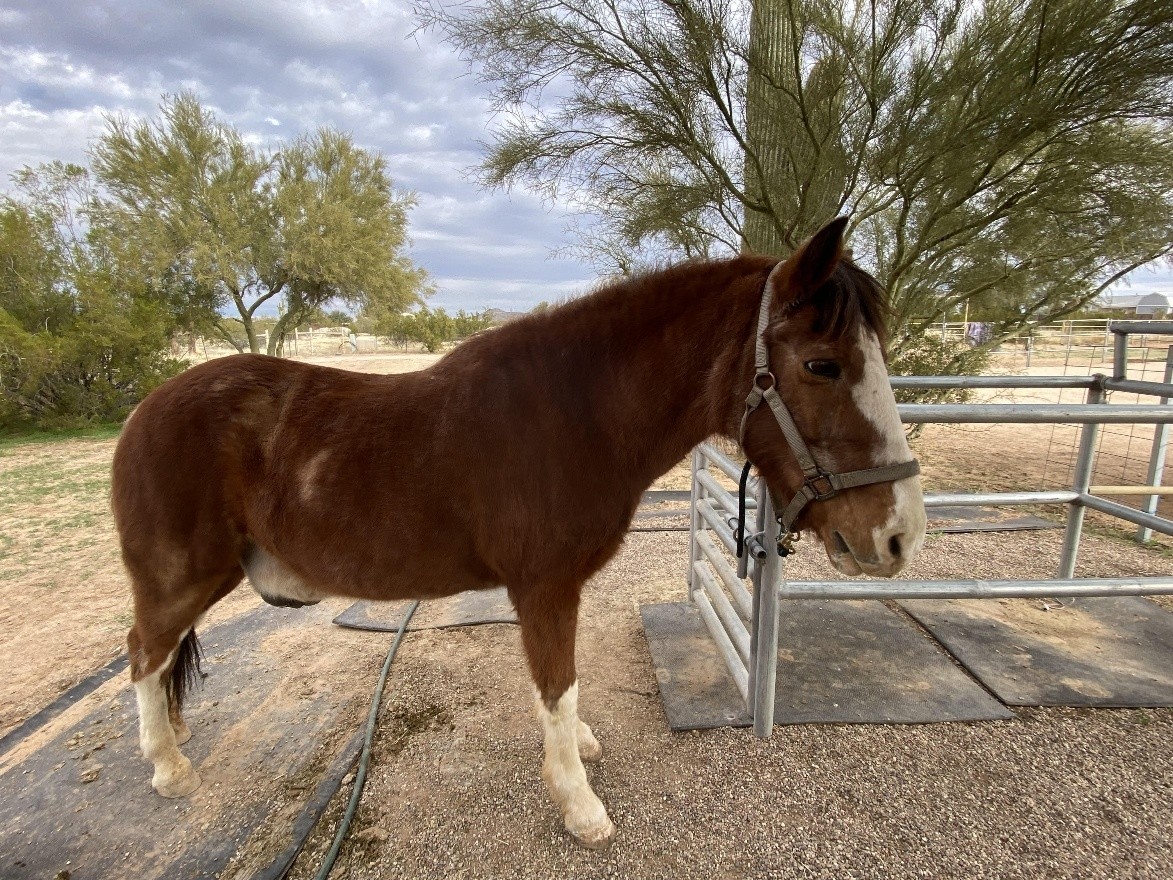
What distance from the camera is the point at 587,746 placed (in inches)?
94.1

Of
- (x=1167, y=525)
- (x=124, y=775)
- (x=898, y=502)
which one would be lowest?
(x=124, y=775)

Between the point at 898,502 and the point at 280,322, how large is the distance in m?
20.7

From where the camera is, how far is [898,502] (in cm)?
149

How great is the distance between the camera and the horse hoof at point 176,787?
2248 millimetres

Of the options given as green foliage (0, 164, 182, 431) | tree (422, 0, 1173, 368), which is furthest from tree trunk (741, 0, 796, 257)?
green foliage (0, 164, 182, 431)

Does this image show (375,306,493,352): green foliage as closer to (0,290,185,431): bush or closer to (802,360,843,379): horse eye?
(0,290,185,431): bush

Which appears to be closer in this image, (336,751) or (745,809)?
(745,809)

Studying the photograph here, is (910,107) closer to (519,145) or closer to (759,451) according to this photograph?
(519,145)

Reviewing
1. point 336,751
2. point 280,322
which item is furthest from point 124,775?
point 280,322

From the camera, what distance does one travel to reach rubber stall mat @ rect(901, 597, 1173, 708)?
2.63 m

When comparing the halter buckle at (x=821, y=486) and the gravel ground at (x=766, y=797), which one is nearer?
the halter buckle at (x=821, y=486)

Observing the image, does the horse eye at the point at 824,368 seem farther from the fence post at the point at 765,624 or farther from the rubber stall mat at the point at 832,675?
the rubber stall mat at the point at 832,675

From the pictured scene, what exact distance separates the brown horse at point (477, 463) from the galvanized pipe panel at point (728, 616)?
1.00 metres

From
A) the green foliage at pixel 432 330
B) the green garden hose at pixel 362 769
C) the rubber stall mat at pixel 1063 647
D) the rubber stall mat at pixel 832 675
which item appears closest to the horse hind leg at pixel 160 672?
the green garden hose at pixel 362 769
